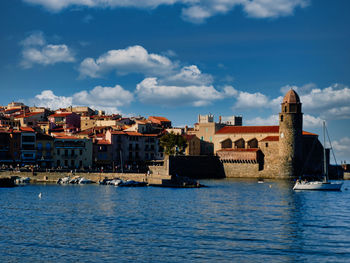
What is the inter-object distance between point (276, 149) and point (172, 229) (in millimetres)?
63596

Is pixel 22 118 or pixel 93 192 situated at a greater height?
pixel 22 118

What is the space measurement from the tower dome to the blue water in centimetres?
4077

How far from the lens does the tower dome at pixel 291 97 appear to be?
95688 millimetres

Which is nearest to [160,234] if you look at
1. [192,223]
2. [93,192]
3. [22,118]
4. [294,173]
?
[192,223]

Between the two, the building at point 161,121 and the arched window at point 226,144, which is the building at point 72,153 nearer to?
the arched window at point 226,144

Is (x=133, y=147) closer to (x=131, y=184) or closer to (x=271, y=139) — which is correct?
(x=271, y=139)

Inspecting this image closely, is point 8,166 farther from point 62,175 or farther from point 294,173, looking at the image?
point 294,173

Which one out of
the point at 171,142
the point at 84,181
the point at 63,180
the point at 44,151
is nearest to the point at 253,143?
the point at 171,142

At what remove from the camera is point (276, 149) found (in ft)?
315

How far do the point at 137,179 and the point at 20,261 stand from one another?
164 ft

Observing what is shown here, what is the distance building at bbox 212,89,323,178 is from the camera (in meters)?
93.8

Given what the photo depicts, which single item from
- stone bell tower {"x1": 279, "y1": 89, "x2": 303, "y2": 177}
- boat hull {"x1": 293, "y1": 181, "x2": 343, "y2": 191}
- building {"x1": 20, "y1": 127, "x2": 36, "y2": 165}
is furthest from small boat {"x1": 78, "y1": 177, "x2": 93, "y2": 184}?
stone bell tower {"x1": 279, "y1": 89, "x2": 303, "y2": 177}

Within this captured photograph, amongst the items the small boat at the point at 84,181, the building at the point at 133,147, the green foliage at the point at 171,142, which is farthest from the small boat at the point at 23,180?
the green foliage at the point at 171,142

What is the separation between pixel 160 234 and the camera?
33062 mm
